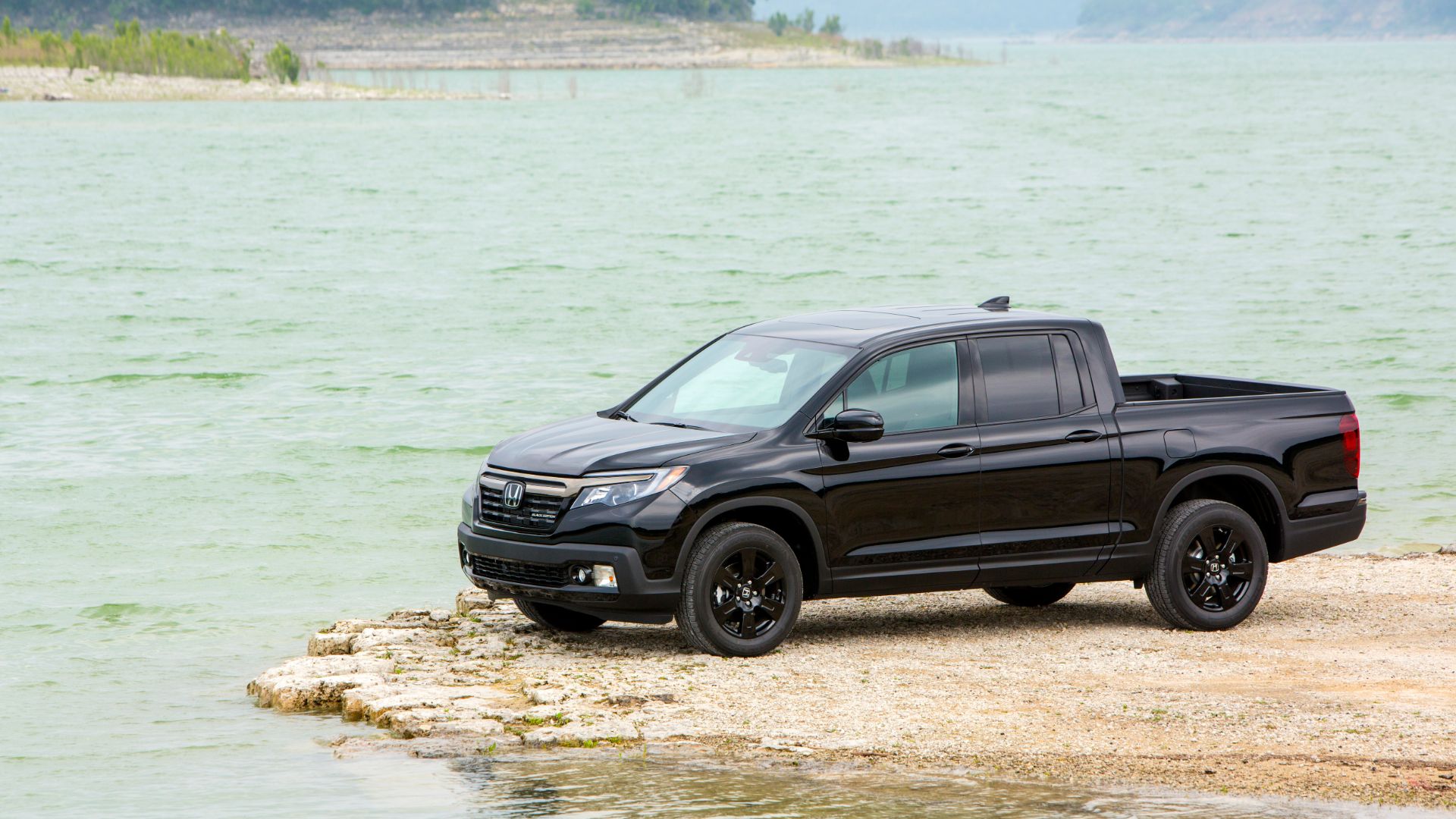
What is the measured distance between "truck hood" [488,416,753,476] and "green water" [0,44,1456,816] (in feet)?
5.47

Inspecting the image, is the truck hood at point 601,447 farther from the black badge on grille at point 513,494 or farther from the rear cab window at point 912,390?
the rear cab window at point 912,390

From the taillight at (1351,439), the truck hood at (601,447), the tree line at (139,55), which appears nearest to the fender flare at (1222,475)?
the taillight at (1351,439)

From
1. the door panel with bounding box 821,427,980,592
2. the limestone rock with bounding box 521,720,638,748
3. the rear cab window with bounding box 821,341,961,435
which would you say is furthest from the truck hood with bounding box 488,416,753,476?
the limestone rock with bounding box 521,720,638,748

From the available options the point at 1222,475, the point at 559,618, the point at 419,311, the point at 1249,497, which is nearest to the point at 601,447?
the point at 559,618

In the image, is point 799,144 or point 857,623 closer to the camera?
point 857,623

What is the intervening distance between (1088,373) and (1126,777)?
2928mm

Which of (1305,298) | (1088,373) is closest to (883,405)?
(1088,373)

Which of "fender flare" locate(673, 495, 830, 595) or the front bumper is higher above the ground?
"fender flare" locate(673, 495, 830, 595)

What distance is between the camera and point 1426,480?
17453 millimetres

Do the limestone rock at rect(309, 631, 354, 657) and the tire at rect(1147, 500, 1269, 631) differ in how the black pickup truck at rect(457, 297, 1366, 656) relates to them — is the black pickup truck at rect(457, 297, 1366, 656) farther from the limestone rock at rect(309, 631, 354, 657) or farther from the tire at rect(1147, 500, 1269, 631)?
the limestone rock at rect(309, 631, 354, 657)

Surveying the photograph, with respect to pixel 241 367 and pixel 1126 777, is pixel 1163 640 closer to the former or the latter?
pixel 1126 777

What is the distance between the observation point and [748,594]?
9250 millimetres

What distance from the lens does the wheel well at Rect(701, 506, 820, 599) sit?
922cm

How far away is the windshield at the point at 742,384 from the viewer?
9.55m
